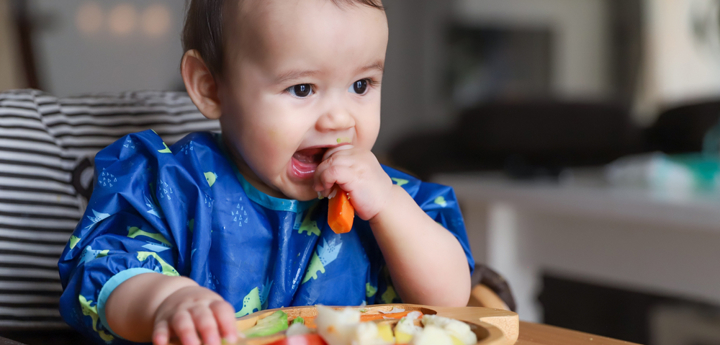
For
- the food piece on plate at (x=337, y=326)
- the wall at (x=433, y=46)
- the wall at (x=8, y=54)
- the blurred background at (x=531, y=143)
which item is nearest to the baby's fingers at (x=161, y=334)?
the food piece on plate at (x=337, y=326)

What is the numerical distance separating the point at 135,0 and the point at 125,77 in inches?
15.7

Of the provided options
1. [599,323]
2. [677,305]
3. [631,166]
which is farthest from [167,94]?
[677,305]

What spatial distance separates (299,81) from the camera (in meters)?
0.61

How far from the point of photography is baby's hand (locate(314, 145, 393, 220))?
23.9 inches

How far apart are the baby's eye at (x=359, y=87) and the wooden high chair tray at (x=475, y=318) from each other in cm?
24

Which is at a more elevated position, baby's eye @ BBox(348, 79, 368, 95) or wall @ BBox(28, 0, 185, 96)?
baby's eye @ BBox(348, 79, 368, 95)

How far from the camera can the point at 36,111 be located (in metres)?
0.88

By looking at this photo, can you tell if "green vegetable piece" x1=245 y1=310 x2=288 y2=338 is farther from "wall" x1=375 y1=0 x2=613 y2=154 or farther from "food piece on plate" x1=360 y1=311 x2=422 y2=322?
"wall" x1=375 y1=0 x2=613 y2=154

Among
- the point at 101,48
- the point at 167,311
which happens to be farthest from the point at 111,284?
the point at 101,48

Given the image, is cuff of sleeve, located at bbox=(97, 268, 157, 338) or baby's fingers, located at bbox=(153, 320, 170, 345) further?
cuff of sleeve, located at bbox=(97, 268, 157, 338)

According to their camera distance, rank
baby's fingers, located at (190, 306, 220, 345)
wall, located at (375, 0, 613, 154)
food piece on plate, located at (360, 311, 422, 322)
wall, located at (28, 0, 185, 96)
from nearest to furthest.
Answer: baby's fingers, located at (190, 306, 220, 345) < food piece on plate, located at (360, 311, 422, 322) < wall, located at (28, 0, 185, 96) < wall, located at (375, 0, 613, 154)

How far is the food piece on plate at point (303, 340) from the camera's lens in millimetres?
435

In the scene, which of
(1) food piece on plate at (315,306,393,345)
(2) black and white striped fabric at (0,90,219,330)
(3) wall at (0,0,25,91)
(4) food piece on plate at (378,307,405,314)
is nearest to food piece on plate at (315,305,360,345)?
(1) food piece on plate at (315,306,393,345)

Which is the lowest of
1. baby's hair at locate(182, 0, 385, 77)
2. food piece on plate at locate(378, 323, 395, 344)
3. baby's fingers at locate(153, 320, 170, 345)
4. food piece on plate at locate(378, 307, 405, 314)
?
food piece on plate at locate(378, 307, 405, 314)
